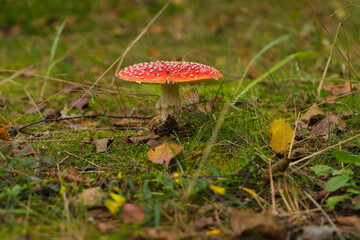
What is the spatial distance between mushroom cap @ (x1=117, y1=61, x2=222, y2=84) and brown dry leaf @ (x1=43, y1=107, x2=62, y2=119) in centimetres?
114

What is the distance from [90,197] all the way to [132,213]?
0.91ft

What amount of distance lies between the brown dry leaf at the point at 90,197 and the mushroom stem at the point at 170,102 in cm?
99

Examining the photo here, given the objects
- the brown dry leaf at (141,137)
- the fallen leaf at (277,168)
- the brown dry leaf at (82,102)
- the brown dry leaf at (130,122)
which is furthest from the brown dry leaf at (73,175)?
the brown dry leaf at (82,102)

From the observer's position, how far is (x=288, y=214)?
153cm

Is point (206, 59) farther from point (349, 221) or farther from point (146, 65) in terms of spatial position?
point (349, 221)

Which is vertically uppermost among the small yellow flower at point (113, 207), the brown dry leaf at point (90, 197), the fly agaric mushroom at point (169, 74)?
the fly agaric mushroom at point (169, 74)

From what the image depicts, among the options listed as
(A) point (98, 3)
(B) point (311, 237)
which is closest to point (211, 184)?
(B) point (311, 237)

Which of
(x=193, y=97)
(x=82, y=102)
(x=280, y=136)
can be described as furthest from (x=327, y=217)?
(x=82, y=102)

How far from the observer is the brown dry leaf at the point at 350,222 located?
144 centimetres

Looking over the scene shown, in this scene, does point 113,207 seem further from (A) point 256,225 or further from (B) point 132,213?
(A) point 256,225

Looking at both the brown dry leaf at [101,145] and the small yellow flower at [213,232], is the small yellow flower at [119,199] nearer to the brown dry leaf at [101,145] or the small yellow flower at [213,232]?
the small yellow flower at [213,232]

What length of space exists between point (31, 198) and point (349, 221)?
1589mm

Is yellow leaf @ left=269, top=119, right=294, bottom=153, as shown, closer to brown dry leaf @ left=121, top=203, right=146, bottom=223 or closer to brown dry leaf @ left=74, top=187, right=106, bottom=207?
brown dry leaf @ left=121, top=203, right=146, bottom=223

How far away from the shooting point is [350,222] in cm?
148
